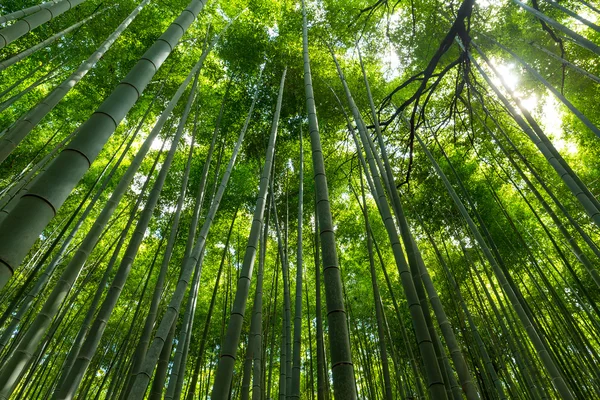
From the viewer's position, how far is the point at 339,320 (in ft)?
3.46

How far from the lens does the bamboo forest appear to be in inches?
89.0

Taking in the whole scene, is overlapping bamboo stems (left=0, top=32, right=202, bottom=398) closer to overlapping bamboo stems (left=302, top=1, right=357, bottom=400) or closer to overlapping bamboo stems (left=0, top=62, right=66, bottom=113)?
overlapping bamboo stems (left=302, top=1, right=357, bottom=400)

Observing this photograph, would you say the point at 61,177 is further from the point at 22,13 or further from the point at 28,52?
the point at 28,52

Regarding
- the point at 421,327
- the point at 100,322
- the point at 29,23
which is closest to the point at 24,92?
the point at 29,23

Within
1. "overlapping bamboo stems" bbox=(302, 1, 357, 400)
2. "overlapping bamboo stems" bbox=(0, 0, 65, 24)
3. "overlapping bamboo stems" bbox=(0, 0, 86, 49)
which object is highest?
"overlapping bamboo stems" bbox=(0, 0, 65, 24)

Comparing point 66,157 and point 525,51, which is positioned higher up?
point 525,51

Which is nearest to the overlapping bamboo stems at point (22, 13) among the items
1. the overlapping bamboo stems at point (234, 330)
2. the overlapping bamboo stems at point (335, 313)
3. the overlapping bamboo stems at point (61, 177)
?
the overlapping bamboo stems at point (61, 177)

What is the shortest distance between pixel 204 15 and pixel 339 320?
509 cm

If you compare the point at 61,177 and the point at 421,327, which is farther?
the point at 421,327

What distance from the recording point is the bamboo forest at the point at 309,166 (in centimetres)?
226

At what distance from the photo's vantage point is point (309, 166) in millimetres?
5828

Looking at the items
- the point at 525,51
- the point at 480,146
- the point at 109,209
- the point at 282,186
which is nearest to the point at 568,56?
the point at 525,51

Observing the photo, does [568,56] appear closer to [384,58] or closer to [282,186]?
[384,58]

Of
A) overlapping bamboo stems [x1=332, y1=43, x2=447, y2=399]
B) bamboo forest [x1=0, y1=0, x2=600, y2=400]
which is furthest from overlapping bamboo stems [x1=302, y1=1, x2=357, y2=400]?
overlapping bamboo stems [x1=332, y1=43, x2=447, y2=399]
